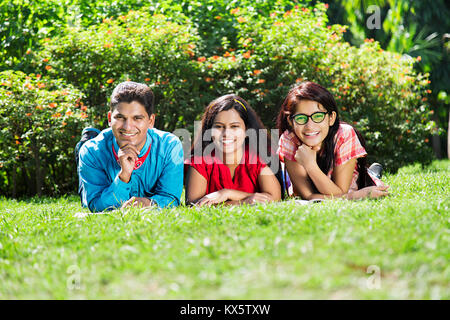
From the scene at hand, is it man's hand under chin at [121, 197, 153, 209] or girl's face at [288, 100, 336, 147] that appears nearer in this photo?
man's hand under chin at [121, 197, 153, 209]

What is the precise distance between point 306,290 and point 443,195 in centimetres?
285

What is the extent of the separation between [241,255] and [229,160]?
7.40 feet

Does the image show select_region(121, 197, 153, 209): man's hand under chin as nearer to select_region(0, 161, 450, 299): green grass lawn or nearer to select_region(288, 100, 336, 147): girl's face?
select_region(0, 161, 450, 299): green grass lawn

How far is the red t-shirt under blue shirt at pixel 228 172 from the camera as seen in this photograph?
4953 mm

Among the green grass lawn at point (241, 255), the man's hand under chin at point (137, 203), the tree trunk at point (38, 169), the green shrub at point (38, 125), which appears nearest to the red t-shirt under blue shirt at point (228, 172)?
the man's hand under chin at point (137, 203)

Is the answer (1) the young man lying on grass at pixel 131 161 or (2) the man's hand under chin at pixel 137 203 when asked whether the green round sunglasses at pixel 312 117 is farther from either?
(2) the man's hand under chin at pixel 137 203

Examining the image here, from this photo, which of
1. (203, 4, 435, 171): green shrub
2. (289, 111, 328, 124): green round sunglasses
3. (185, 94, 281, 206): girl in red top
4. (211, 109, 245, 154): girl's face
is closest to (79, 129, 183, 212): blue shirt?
(185, 94, 281, 206): girl in red top

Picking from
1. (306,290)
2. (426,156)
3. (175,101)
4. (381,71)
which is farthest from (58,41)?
(426,156)

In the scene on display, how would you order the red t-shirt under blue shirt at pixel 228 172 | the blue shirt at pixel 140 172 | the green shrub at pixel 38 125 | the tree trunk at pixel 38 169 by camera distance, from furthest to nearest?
the tree trunk at pixel 38 169 → the green shrub at pixel 38 125 → the red t-shirt under blue shirt at pixel 228 172 → the blue shirt at pixel 140 172

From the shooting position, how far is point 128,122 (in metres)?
4.60

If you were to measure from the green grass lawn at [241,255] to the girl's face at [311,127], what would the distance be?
117 centimetres

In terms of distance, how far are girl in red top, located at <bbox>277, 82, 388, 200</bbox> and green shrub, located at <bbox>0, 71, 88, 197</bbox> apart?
4120mm

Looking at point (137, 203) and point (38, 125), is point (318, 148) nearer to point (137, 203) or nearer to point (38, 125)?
point (137, 203)

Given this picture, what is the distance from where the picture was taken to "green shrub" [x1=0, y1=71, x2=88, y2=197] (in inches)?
292
